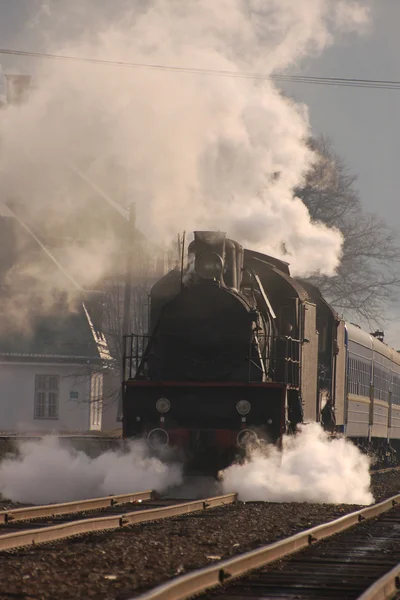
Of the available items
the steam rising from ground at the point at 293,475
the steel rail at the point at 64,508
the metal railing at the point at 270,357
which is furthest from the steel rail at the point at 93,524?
the metal railing at the point at 270,357

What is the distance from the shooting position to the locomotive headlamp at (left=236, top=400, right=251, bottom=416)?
14.8 m

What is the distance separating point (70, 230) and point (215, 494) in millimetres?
18244

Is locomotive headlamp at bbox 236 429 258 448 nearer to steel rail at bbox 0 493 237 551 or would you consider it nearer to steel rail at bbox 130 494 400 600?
steel rail at bbox 0 493 237 551

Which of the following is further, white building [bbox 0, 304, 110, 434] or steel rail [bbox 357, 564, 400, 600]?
white building [bbox 0, 304, 110, 434]

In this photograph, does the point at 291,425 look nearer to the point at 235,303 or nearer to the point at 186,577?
the point at 235,303

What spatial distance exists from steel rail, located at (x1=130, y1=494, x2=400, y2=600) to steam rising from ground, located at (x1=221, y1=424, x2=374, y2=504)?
313 centimetres

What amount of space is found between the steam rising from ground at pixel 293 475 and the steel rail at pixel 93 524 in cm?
105

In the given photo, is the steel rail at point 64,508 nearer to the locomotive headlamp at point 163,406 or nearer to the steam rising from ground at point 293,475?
the locomotive headlamp at point 163,406

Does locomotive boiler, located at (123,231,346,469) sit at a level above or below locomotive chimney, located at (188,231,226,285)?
below

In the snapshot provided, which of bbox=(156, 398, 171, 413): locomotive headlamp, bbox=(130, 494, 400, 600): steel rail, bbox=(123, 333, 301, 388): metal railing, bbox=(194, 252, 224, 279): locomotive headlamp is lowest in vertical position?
bbox=(130, 494, 400, 600): steel rail

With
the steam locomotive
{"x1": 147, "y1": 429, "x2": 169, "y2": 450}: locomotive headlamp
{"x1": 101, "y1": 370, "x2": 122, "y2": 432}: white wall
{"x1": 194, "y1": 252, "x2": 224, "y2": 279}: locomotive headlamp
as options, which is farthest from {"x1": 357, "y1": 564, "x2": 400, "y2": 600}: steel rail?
{"x1": 101, "y1": 370, "x2": 122, "y2": 432}: white wall

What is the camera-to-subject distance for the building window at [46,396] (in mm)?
39562

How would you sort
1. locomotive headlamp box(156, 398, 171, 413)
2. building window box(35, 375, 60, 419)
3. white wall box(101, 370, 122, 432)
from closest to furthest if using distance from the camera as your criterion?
locomotive headlamp box(156, 398, 171, 413)
building window box(35, 375, 60, 419)
white wall box(101, 370, 122, 432)

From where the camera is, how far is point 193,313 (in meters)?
15.0
